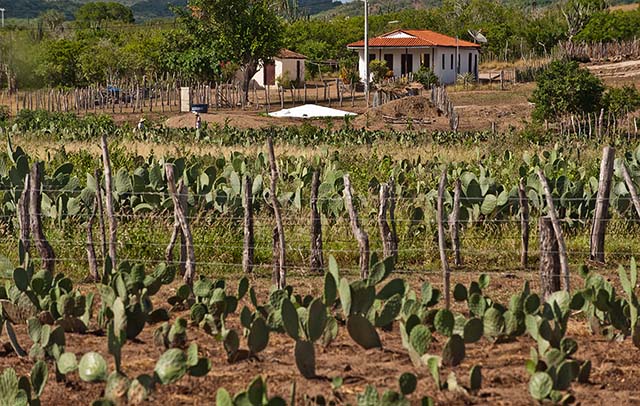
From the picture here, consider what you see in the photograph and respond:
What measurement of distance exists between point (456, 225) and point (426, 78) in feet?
120

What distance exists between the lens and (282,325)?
7.46 metres

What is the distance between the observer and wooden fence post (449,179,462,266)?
10391mm

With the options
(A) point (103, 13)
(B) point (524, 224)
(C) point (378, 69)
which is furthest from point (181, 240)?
(A) point (103, 13)

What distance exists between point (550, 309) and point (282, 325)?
1805mm

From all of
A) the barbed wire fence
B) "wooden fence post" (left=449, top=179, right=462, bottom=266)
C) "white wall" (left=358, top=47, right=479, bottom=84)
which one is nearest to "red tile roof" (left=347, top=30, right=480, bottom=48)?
"white wall" (left=358, top=47, right=479, bottom=84)

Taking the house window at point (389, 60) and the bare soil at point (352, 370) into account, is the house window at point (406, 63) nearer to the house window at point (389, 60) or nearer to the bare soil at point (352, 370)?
the house window at point (389, 60)

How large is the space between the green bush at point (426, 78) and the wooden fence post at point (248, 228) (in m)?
36.0

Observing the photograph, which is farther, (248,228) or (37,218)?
(248,228)

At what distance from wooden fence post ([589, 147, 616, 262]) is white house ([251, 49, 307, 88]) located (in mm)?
42365

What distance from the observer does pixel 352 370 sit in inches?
276

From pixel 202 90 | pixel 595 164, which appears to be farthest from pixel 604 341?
pixel 202 90

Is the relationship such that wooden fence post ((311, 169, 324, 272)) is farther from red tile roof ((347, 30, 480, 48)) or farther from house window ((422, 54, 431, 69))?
house window ((422, 54, 431, 69))

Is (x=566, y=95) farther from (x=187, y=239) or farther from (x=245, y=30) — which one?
(x=187, y=239)

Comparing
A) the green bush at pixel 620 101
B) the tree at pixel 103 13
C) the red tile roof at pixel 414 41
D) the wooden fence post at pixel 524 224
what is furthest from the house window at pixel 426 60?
the tree at pixel 103 13
